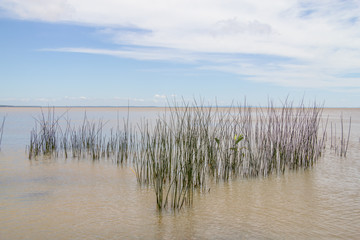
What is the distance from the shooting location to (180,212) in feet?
10.4

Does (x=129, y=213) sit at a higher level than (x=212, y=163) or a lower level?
lower

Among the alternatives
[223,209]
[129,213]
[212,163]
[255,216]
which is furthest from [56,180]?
[255,216]

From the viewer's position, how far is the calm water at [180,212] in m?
2.74

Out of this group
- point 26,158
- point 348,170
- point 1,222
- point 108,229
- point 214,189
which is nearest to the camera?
point 108,229

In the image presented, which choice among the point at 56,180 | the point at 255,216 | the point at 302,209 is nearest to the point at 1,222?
the point at 56,180

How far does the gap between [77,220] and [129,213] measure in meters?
0.50

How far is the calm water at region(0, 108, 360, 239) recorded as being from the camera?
2.74m

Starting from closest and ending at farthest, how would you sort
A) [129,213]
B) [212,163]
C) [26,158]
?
1. [129,213]
2. [212,163]
3. [26,158]

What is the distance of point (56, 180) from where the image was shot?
15.0 feet

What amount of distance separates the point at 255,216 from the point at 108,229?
142 cm

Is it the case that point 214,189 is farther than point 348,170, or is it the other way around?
point 348,170

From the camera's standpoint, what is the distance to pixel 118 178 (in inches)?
184

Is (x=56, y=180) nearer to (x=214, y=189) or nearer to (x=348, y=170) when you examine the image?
(x=214, y=189)

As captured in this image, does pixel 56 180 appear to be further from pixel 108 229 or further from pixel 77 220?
pixel 108 229
